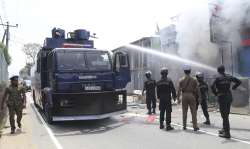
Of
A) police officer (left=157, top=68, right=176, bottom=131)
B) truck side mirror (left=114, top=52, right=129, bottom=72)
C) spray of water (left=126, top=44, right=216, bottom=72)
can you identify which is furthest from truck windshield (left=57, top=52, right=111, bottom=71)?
spray of water (left=126, top=44, right=216, bottom=72)

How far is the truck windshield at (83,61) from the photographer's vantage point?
13.3 m

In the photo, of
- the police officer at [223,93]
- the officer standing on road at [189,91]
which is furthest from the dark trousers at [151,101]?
the police officer at [223,93]

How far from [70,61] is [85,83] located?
894 millimetres

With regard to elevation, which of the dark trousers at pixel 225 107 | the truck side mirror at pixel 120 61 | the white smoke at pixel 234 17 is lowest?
the dark trousers at pixel 225 107

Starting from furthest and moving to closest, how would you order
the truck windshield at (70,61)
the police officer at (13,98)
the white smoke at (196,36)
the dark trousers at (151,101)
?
the white smoke at (196,36), the dark trousers at (151,101), the truck windshield at (70,61), the police officer at (13,98)

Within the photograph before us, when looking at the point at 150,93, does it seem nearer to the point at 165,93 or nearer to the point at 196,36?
the point at 165,93

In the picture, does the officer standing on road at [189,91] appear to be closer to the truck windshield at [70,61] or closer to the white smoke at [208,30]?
the truck windshield at [70,61]

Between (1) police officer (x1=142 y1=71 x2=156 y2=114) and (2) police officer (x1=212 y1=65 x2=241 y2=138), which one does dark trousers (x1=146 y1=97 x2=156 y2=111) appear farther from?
(2) police officer (x1=212 y1=65 x2=241 y2=138)

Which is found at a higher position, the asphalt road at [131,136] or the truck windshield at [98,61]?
the truck windshield at [98,61]

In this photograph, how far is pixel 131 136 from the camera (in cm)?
1088

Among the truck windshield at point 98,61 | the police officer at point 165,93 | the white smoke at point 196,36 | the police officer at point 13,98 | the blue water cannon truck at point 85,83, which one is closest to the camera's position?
the police officer at point 165,93

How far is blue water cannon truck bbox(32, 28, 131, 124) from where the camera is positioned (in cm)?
1284

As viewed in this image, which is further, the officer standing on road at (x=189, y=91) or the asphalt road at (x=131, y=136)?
the officer standing on road at (x=189, y=91)

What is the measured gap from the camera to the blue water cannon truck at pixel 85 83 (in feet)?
42.1
